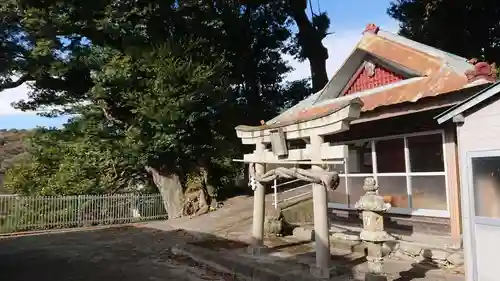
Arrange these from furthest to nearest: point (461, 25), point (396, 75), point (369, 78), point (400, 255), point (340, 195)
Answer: point (461, 25)
point (340, 195)
point (369, 78)
point (396, 75)
point (400, 255)

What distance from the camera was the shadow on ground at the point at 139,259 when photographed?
8.64m

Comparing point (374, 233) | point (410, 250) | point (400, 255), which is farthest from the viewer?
point (400, 255)

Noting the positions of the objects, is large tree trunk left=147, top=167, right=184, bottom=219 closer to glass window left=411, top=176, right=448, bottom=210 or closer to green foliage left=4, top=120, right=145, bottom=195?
green foliage left=4, top=120, right=145, bottom=195

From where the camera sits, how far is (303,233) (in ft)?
37.7

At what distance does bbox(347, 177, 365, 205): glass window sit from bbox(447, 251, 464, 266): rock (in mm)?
3316

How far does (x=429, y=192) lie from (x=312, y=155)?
301cm

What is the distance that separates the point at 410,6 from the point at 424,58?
13.2 m

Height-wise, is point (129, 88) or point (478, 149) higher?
point (129, 88)

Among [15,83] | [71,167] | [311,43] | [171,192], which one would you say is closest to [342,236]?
[171,192]

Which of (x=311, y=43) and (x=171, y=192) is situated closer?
(x=171, y=192)

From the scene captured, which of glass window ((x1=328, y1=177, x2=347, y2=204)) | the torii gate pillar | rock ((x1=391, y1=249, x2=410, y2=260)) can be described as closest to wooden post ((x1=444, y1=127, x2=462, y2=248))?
rock ((x1=391, y1=249, x2=410, y2=260))

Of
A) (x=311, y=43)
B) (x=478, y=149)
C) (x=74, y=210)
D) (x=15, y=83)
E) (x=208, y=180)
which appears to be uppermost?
(x=311, y=43)

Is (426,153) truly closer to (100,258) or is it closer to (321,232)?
(321,232)

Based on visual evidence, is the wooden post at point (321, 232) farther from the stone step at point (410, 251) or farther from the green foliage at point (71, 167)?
the green foliage at point (71, 167)
